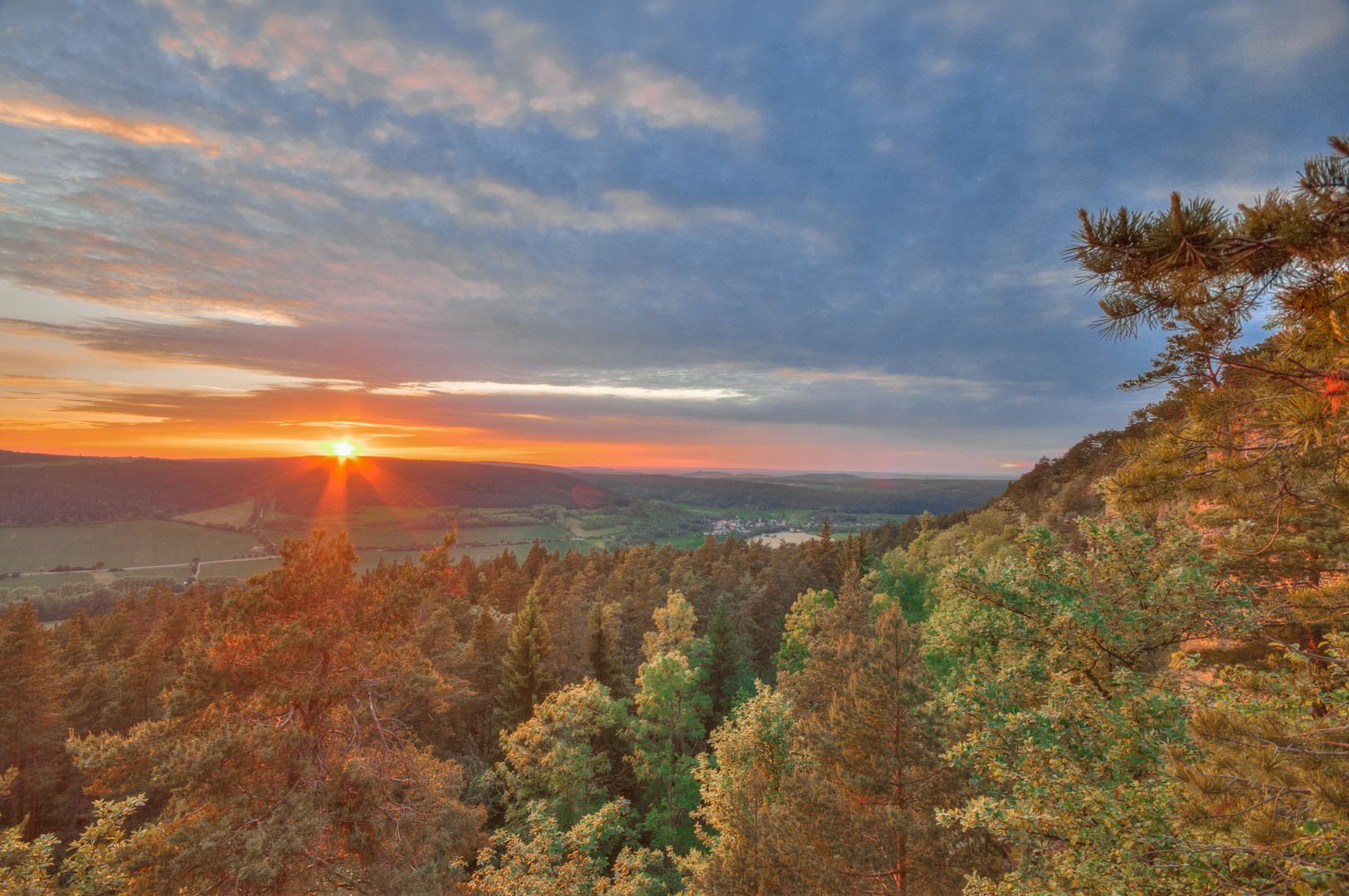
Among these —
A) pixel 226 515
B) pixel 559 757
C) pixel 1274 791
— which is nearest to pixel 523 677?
pixel 559 757

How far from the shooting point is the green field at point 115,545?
424ft

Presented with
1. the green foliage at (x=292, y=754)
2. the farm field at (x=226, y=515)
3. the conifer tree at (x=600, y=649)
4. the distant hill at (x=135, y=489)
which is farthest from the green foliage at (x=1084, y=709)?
the distant hill at (x=135, y=489)

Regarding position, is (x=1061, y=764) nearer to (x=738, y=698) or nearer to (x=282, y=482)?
(x=738, y=698)

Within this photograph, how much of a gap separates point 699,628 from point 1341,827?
45018 mm

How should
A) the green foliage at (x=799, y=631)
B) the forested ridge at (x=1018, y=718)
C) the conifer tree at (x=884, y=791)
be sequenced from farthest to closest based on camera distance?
the green foliage at (x=799, y=631)
the conifer tree at (x=884, y=791)
the forested ridge at (x=1018, y=718)

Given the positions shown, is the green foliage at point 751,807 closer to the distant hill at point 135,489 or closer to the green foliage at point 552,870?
the green foliage at point 552,870

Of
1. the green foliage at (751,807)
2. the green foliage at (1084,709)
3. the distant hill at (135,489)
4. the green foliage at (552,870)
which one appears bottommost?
the distant hill at (135,489)

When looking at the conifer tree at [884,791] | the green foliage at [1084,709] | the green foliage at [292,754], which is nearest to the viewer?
the green foliage at [1084,709]

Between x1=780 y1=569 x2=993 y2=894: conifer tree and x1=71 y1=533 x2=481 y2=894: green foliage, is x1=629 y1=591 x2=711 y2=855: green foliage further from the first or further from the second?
x1=71 y1=533 x2=481 y2=894: green foliage

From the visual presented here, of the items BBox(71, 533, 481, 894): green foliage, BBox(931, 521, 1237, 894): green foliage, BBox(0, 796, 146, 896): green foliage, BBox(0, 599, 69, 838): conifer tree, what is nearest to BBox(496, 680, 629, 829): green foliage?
BBox(71, 533, 481, 894): green foliage

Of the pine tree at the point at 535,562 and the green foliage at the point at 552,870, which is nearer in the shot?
the green foliage at the point at 552,870

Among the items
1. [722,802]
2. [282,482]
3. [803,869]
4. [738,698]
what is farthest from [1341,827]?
[282,482]

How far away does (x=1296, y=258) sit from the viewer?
4.69 meters

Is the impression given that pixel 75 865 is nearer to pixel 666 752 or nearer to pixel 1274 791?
pixel 1274 791
